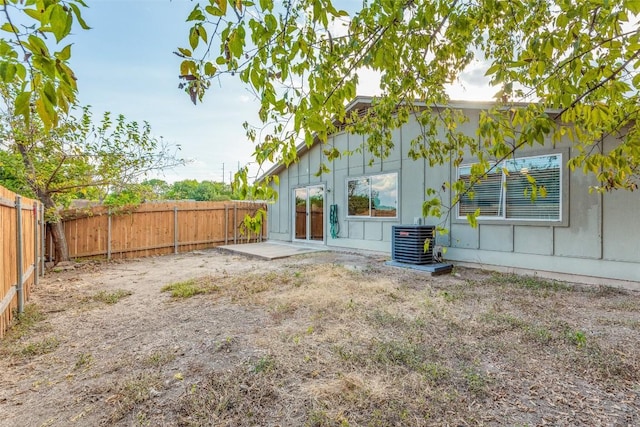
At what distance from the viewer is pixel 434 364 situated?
102 inches

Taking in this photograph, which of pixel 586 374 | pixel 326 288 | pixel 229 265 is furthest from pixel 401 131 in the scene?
pixel 586 374

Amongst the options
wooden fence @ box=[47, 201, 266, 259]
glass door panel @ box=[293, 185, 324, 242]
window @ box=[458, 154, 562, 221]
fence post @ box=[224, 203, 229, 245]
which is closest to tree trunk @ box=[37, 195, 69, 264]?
wooden fence @ box=[47, 201, 266, 259]

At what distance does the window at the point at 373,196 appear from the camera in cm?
793

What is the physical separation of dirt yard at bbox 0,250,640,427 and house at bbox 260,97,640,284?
63 cm

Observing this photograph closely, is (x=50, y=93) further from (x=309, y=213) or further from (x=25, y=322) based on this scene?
(x=309, y=213)

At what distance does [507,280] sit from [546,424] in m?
3.91

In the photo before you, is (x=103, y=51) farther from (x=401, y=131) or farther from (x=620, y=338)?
(x=620, y=338)

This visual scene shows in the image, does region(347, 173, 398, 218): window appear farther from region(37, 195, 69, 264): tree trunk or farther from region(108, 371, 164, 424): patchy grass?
region(37, 195, 69, 264): tree trunk

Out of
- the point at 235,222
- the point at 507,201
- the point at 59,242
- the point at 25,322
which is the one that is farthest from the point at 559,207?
the point at 59,242

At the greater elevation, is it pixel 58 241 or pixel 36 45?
pixel 36 45

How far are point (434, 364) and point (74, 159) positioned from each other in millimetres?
8386

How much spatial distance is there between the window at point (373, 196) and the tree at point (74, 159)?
5004mm

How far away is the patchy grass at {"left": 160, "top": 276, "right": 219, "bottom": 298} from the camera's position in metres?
4.93

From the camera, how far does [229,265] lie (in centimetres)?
768
